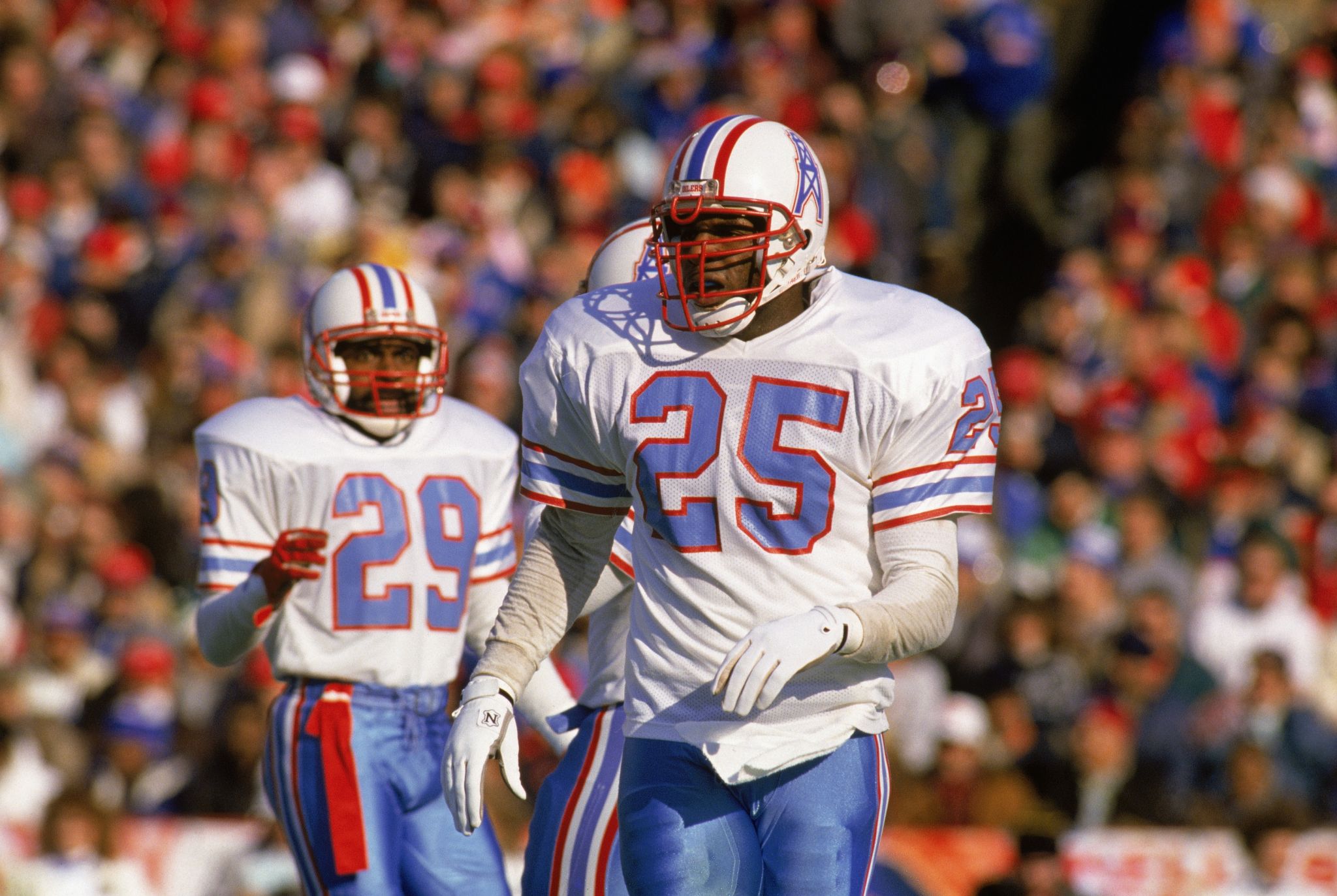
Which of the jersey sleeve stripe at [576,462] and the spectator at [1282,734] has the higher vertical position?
the jersey sleeve stripe at [576,462]

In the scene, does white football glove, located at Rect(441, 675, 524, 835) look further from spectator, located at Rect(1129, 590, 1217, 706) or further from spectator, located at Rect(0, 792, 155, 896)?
spectator, located at Rect(1129, 590, 1217, 706)

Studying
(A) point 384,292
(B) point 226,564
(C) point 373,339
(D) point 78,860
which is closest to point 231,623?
(B) point 226,564

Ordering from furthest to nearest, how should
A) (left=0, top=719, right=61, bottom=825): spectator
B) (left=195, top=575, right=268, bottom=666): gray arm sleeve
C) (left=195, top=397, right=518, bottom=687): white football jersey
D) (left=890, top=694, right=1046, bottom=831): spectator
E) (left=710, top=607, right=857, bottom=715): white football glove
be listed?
(left=0, top=719, right=61, bottom=825): spectator, (left=890, top=694, right=1046, bottom=831): spectator, (left=195, top=397, right=518, bottom=687): white football jersey, (left=195, top=575, right=268, bottom=666): gray arm sleeve, (left=710, top=607, right=857, bottom=715): white football glove

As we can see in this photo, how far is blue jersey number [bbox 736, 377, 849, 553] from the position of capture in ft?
11.3

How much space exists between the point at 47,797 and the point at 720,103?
517cm

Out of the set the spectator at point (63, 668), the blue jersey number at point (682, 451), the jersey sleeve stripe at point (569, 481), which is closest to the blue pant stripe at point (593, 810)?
the jersey sleeve stripe at point (569, 481)

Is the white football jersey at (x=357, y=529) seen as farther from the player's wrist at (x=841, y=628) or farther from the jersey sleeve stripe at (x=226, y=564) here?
the player's wrist at (x=841, y=628)

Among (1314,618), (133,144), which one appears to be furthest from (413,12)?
(1314,618)

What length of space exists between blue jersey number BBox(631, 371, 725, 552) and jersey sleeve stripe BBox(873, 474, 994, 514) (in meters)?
0.29

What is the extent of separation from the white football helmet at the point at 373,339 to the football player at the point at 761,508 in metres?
1.43

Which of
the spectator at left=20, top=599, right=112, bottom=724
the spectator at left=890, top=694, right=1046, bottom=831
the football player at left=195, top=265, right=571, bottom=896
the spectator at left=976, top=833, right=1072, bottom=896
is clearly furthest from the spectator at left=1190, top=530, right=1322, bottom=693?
the spectator at left=20, top=599, right=112, bottom=724

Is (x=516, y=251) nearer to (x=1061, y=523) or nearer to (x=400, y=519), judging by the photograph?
(x=1061, y=523)

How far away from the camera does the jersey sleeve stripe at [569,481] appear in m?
3.71

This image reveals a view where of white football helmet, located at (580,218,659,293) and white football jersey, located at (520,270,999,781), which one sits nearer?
white football jersey, located at (520,270,999,781)
